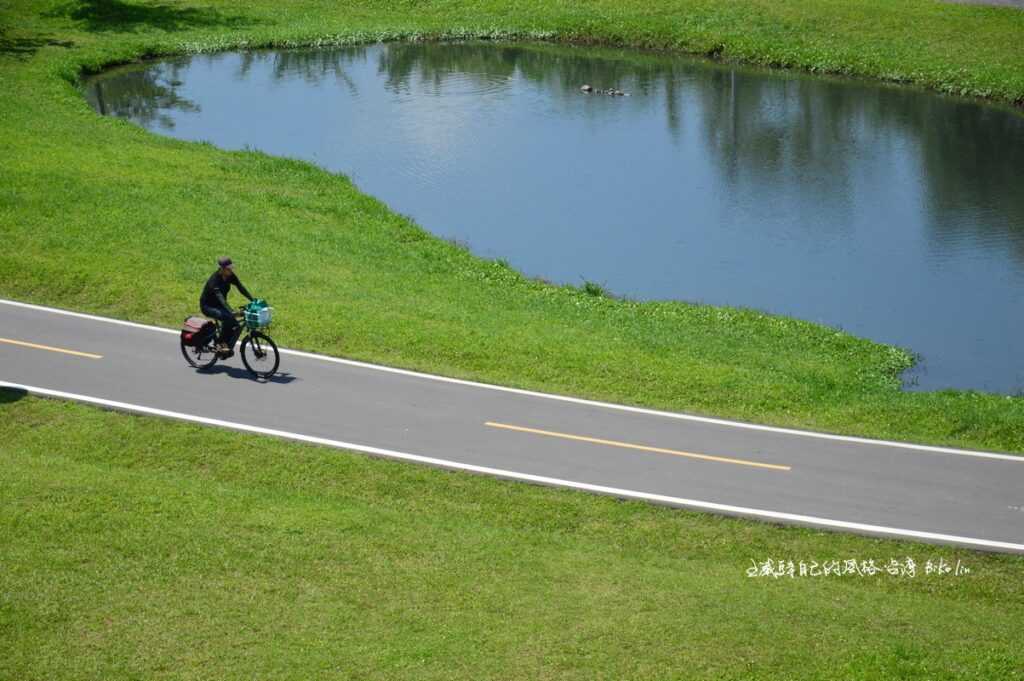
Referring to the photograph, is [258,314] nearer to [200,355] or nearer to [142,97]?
[200,355]

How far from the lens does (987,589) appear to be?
16.9 metres

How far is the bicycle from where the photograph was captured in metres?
22.1

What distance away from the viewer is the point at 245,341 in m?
22.8

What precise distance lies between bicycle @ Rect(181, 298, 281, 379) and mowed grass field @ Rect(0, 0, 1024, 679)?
1717 millimetres

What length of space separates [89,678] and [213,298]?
9.44 metres

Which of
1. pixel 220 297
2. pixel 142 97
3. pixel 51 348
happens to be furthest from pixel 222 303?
pixel 142 97

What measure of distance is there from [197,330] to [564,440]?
702cm

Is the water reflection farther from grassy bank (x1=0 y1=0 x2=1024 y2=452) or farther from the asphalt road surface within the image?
the asphalt road surface

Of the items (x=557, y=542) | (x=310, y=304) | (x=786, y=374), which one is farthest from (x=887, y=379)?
(x=310, y=304)

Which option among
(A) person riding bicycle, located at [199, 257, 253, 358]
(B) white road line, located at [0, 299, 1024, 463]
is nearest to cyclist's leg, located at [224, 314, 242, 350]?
(A) person riding bicycle, located at [199, 257, 253, 358]

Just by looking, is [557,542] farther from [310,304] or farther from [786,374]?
[310,304]

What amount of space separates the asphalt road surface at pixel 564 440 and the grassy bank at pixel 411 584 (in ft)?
1.95

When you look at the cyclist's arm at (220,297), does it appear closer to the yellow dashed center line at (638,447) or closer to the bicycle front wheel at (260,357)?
the bicycle front wheel at (260,357)

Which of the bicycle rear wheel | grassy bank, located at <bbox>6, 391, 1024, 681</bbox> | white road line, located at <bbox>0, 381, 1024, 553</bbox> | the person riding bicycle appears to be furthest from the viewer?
the bicycle rear wheel
